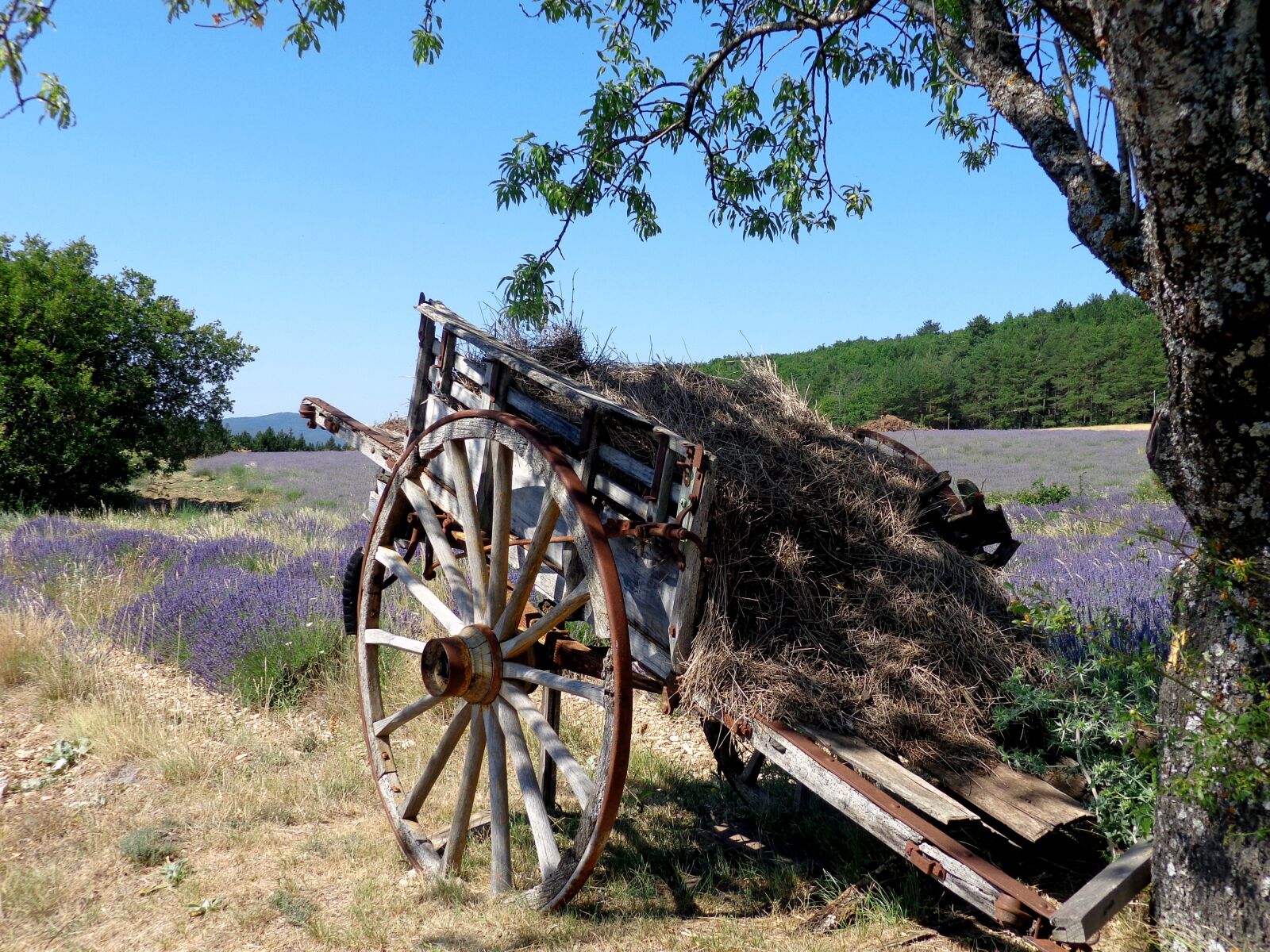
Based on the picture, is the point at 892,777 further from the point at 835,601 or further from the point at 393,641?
the point at 393,641

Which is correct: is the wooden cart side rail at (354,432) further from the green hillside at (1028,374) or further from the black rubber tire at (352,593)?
the green hillside at (1028,374)

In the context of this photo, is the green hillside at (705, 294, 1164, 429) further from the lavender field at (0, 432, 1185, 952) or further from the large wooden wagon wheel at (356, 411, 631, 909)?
the large wooden wagon wheel at (356, 411, 631, 909)

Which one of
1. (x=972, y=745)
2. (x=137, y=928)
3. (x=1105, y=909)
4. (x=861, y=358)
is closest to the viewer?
(x=1105, y=909)

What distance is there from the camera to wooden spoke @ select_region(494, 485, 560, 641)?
2975mm

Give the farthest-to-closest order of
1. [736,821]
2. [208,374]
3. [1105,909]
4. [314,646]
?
[208,374] → [314,646] → [736,821] → [1105,909]

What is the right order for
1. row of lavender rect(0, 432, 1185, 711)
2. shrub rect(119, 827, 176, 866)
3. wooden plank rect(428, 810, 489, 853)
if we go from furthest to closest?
row of lavender rect(0, 432, 1185, 711) < shrub rect(119, 827, 176, 866) < wooden plank rect(428, 810, 489, 853)

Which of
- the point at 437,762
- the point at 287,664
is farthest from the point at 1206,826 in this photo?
the point at 287,664

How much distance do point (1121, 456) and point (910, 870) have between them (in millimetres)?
16958

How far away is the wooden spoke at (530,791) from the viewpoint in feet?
9.59

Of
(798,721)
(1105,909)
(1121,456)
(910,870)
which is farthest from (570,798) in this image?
(1121,456)

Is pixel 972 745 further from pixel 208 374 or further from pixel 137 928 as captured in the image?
pixel 208 374

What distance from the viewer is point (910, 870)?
335 centimetres

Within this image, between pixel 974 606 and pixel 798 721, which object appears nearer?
pixel 798 721

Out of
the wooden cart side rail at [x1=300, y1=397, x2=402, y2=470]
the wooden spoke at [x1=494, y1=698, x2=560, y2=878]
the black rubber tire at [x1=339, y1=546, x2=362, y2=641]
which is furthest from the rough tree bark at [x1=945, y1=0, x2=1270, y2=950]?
the black rubber tire at [x1=339, y1=546, x2=362, y2=641]
